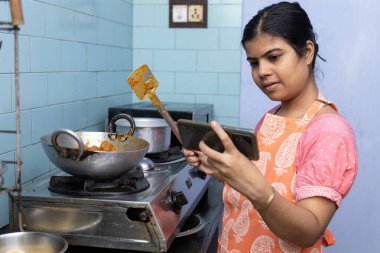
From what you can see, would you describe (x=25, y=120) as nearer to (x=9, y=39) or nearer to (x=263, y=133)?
(x=9, y=39)

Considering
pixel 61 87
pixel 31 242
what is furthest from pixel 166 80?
pixel 31 242

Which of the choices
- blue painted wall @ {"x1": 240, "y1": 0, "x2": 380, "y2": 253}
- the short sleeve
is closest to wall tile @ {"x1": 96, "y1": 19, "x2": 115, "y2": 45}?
blue painted wall @ {"x1": 240, "y1": 0, "x2": 380, "y2": 253}

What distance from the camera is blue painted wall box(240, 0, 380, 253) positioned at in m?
2.26

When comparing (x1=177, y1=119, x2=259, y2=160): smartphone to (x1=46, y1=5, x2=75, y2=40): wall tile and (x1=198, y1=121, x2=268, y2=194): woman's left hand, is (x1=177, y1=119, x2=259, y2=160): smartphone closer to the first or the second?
(x1=198, y1=121, x2=268, y2=194): woman's left hand

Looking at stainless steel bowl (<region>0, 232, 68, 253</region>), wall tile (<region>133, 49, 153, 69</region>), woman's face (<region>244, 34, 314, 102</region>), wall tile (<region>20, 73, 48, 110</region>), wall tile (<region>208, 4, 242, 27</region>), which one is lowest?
stainless steel bowl (<region>0, 232, 68, 253</region>)

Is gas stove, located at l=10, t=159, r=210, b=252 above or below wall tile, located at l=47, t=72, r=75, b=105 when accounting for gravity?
below

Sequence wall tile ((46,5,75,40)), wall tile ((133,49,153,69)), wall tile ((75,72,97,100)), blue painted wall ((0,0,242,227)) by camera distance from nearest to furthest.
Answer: blue painted wall ((0,0,242,227)) < wall tile ((46,5,75,40)) < wall tile ((75,72,97,100)) < wall tile ((133,49,153,69))

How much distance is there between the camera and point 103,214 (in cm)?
116

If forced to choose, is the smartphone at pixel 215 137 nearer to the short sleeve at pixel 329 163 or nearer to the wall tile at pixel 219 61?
the short sleeve at pixel 329 163

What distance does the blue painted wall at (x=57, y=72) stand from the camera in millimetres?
1359

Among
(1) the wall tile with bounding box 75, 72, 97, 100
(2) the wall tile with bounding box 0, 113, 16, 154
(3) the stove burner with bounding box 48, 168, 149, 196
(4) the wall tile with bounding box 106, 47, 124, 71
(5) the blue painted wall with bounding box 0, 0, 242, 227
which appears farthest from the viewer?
(4) the wall tile with bounding box 106, 47, 124, 71

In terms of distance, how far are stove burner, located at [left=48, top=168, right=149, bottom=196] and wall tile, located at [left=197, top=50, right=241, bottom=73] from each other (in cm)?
121

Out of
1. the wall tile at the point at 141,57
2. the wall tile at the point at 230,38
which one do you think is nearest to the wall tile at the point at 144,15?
the wall tile at the point at 141,57

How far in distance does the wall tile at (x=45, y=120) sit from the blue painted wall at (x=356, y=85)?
1.17 meters
